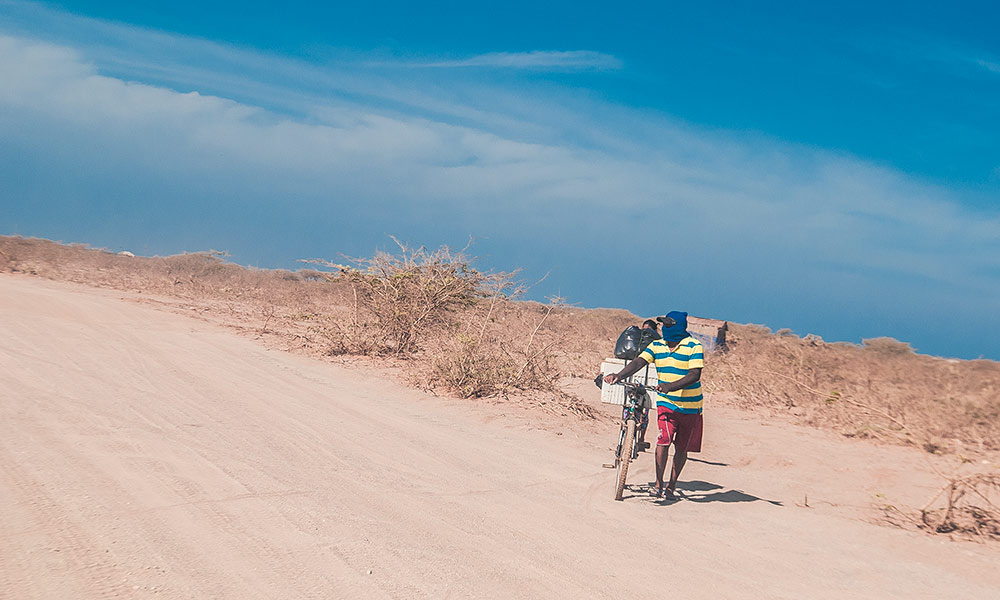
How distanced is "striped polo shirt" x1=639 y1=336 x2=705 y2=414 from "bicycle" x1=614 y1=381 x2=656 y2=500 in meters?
0.20

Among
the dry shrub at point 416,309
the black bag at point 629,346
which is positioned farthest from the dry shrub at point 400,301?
the black bag at point 629,346

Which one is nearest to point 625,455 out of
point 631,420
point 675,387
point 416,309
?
point 631,420

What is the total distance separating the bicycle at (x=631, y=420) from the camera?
7422 millimetres

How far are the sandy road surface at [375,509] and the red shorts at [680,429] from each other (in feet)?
2.05

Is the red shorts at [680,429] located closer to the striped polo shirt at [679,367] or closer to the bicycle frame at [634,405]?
the striped polo shirt at [679,367]

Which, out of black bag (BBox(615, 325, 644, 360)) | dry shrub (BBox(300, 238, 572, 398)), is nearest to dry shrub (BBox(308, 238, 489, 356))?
dry shrub (BBox(300, 238, 572, 398))

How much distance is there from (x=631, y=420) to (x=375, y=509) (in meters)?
2.96

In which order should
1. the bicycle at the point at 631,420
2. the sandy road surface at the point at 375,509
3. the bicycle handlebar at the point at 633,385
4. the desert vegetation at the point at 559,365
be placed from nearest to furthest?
the sandy road surface at the point at 375,509
the bicycle at the point at 631,420
the bicycle handlebar at the point at 633,385
the desert vegetation at the point at 559,365

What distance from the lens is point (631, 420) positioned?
7645mm

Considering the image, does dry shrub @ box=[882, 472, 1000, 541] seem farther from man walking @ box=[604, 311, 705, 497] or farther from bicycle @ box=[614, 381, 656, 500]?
bicycle @ box=[614, 381, 656, 500]

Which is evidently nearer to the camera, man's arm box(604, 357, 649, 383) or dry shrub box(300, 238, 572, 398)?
man's arm box(604, 357, 649, 383)

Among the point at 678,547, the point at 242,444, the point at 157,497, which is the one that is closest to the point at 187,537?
the point at 157,497

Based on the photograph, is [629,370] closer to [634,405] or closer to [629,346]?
[634,405]

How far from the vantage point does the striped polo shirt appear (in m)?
7.35
